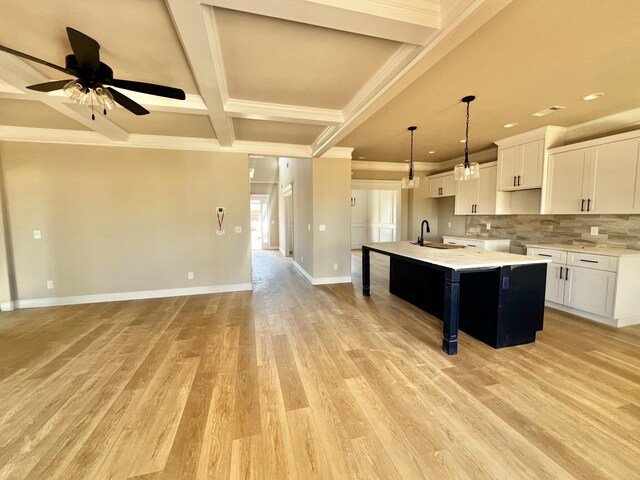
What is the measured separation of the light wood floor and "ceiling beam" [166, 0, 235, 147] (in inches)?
99.1

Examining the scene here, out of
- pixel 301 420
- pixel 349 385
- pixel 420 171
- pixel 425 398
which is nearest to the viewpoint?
pixel 301 420

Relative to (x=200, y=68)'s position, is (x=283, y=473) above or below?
below

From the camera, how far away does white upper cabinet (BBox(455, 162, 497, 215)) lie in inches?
194

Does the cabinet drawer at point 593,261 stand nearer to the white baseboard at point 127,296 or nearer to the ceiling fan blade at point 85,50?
the white baseboard at point 127,296

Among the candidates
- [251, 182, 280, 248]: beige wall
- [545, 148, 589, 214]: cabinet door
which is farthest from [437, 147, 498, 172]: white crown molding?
[251, 182, 280, 248]: beige wall

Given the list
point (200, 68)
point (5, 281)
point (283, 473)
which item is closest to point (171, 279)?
point (5, 281)

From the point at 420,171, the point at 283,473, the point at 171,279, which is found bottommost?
the point at 283,473

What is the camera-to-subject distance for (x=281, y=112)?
3197 millimetres

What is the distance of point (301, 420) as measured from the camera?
70.1 inches

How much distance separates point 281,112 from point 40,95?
92.4 inches

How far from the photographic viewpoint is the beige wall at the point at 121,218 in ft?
13.1

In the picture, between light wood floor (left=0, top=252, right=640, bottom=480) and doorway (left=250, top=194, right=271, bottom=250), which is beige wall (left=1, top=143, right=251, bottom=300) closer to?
light wood floor (left=0, top=252, right=640, bottom=480)

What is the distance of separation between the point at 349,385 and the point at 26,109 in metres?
4.67

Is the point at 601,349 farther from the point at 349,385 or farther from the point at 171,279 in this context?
the point at 171,279
